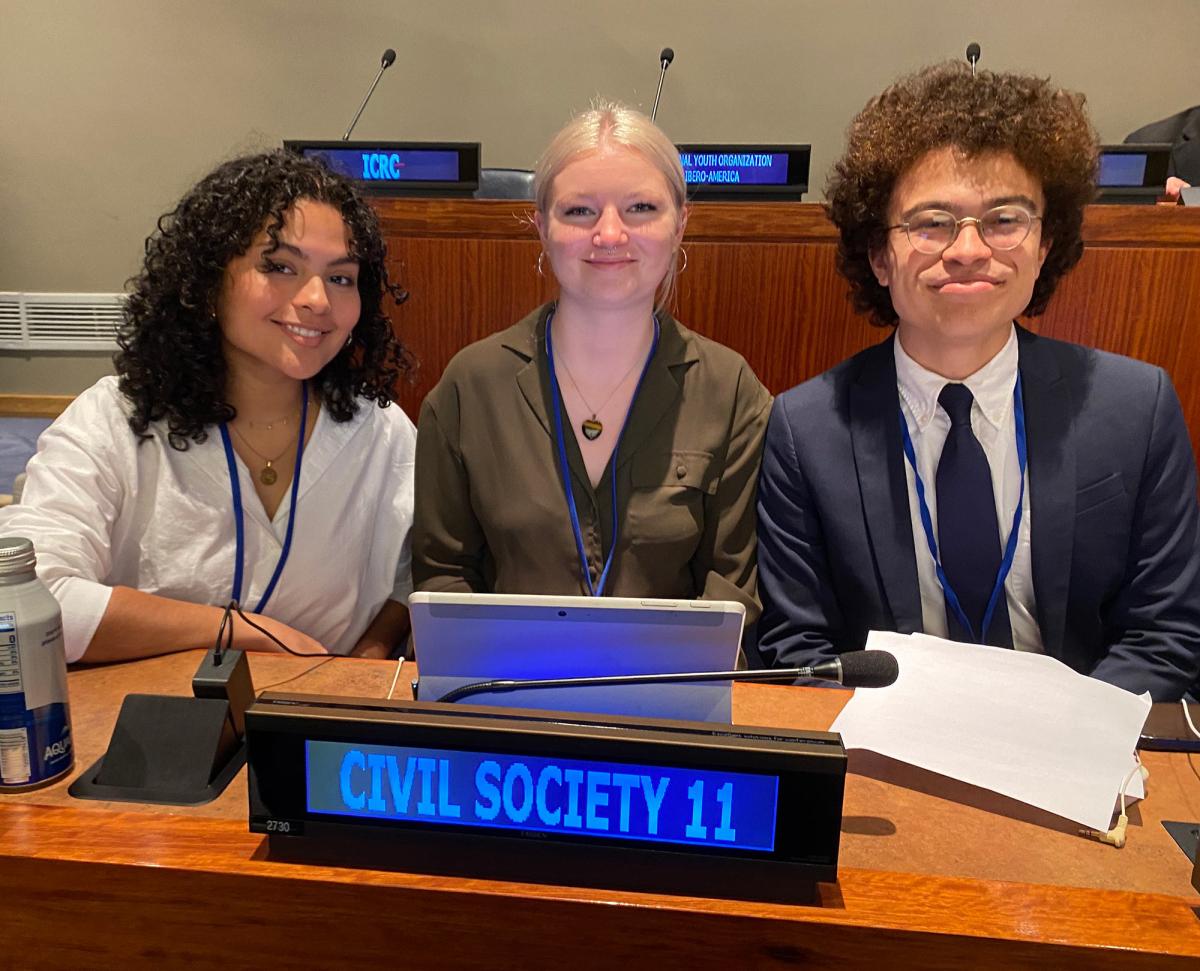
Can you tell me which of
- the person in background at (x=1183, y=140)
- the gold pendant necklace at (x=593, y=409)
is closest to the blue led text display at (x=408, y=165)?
the gold pendant necklace at (x=593, y=409)

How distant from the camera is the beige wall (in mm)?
4449

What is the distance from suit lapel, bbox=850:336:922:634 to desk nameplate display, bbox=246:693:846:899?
727 millimetres

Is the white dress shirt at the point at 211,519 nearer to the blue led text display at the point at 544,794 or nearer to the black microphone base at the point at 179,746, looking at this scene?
the black microphone base at the point at 179,746

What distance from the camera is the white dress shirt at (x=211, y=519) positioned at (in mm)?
1349

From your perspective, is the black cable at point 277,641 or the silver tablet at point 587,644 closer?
the silver tablet at point 587,644

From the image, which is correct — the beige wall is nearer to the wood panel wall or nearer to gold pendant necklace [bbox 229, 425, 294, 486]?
the wood panel wall

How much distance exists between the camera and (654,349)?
1.64 metres

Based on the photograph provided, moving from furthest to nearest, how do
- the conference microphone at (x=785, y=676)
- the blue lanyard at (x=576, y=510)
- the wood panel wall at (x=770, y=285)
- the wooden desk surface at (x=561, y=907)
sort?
1. the wood panel wall at (x=770, y=285)
2. the blue lanyard at (x=576, y=510)
3. the conference microphone at (x=785, y=676)
4. the wooden desk surface at (x=561, y=907)

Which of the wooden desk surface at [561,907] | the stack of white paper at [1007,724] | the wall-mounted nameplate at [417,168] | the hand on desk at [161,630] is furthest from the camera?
the wall-mounted nameplate at [417,168]

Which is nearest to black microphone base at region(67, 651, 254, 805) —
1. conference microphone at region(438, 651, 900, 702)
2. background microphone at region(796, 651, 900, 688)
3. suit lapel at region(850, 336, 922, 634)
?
conference microphone at region(438, 651, 900, 702)

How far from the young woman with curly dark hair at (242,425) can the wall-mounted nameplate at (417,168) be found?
695mm

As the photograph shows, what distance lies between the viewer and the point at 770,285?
2074 mm

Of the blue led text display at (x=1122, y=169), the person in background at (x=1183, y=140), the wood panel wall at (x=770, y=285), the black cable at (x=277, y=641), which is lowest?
the black cable at (x=277, y=641)

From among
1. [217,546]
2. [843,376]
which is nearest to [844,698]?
[843,376]
